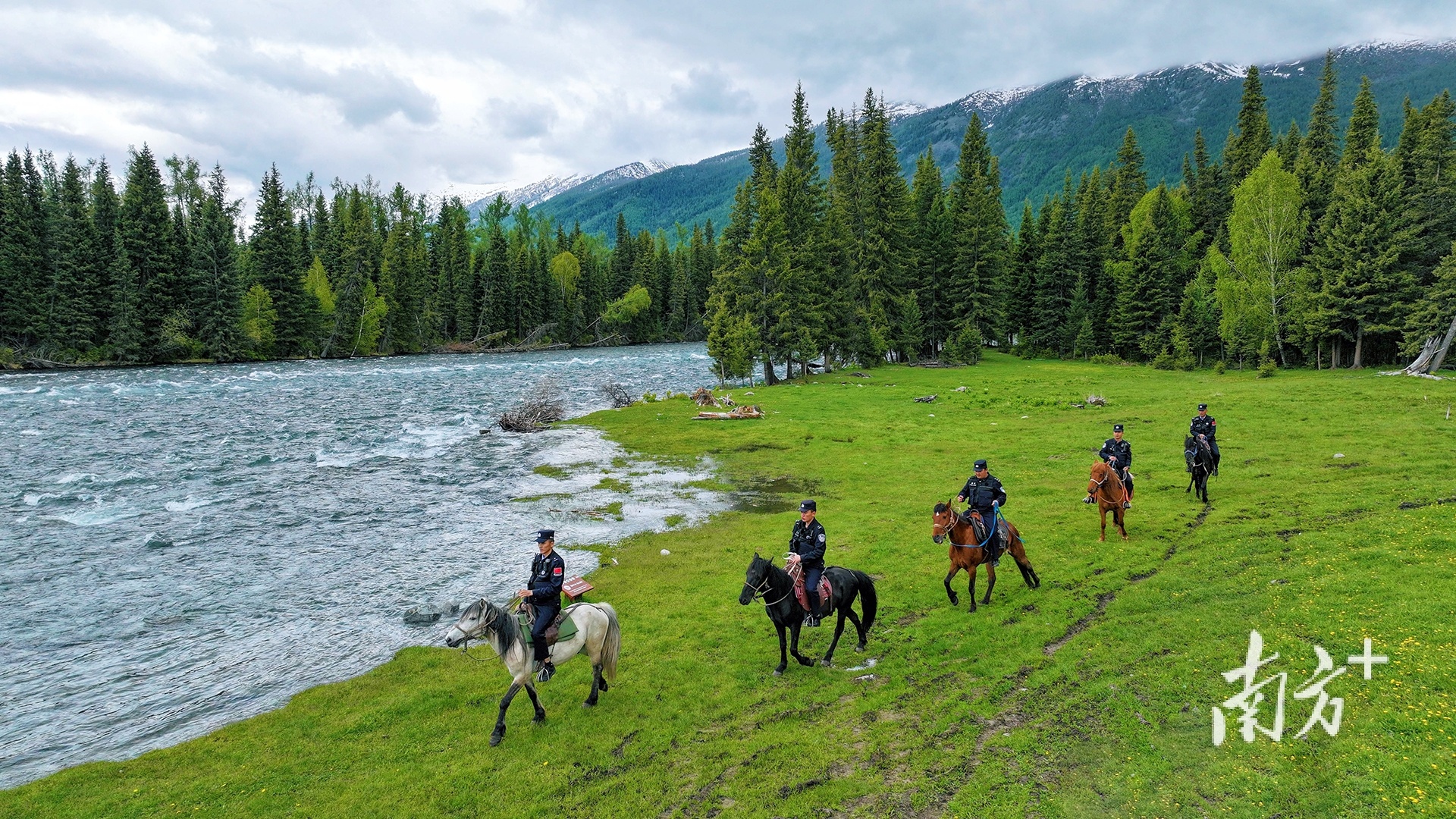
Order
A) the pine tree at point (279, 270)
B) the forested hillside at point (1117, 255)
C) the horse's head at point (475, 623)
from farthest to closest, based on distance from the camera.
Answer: the pine tree at point (279, 270) < the forested hillside at point (1117, 255) < the horse's head at point (475, 623)

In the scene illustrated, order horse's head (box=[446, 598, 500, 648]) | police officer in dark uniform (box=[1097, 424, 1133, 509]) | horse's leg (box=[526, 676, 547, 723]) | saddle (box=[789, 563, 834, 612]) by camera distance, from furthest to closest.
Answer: police officer in dark uniform (box=[1097, 424, 1133, 509])
saddle (box=[789, 563, 834, 612])
horse's leg (box=[526, 676, 547, 723])
horse's head (box=[446, 598, 500, 648])

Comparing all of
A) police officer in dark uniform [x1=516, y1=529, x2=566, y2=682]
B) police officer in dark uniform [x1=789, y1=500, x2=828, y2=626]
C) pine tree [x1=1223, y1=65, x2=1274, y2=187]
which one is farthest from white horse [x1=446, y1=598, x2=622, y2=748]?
pine tree [x1=1223, y1=65, x2=1274, y2=187]

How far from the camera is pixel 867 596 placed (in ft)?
43.4

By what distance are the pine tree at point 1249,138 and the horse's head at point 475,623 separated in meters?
85.6

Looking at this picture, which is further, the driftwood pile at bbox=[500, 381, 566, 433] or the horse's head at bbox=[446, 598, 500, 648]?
the driftwood pile at bbox=[500, 381, 566, 433]

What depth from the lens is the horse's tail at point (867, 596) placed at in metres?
13.0

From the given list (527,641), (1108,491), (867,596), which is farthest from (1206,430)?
(527,641)

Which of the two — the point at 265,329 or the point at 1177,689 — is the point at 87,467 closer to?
the point at 1177,689

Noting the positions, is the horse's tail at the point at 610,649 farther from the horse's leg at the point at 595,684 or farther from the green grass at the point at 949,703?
the green grass at the point at 949,703

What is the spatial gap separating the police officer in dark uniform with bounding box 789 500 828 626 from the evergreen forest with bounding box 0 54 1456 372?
4365cm

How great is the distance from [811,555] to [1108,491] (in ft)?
32.9

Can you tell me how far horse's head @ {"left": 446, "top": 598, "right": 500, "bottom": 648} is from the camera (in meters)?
10.2

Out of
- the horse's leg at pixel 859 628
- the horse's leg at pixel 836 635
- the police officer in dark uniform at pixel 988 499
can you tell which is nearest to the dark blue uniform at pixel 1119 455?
the police officer in dark uniform at pixel 988 499

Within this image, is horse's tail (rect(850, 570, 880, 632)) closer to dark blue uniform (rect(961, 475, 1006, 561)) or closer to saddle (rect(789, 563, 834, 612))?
saddle (rect(789, 563, 834, 612))
